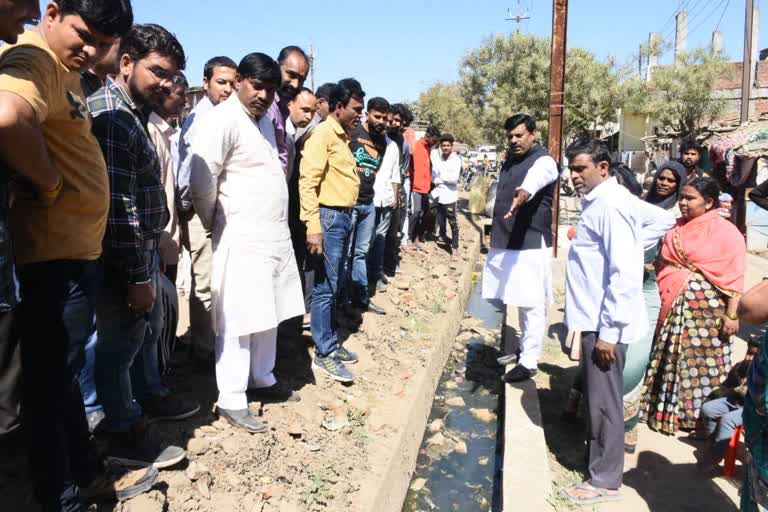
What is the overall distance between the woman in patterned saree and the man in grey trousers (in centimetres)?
91

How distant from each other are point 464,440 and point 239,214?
2.66 metres

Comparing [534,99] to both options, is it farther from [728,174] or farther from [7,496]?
[7,496]

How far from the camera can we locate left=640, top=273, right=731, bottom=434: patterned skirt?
364 cm

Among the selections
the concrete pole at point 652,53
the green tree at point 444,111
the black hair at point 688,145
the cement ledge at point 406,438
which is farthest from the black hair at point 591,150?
the green tree at point 444,111

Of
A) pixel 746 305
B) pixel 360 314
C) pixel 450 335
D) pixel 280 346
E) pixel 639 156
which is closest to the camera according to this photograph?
pixel 746 305

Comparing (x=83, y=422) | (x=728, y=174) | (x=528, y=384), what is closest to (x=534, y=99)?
(x=728, y=174)

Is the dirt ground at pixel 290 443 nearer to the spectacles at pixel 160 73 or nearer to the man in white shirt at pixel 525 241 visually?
the man in white shirt at pixel 525 241

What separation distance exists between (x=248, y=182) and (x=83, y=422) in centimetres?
137

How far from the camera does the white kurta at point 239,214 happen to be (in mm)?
2836

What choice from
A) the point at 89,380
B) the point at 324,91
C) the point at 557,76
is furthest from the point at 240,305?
the point at 557,76

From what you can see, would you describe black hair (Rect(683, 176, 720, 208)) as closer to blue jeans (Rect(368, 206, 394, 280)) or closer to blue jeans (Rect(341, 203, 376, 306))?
blue jeans (Rect(341, 203, 376, 306))

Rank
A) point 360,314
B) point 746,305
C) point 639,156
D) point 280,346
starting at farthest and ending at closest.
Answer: point 639,156
point 360,314
point 280,346
point 746,305

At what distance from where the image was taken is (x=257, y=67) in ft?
9.52

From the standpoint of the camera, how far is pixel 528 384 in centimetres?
431
